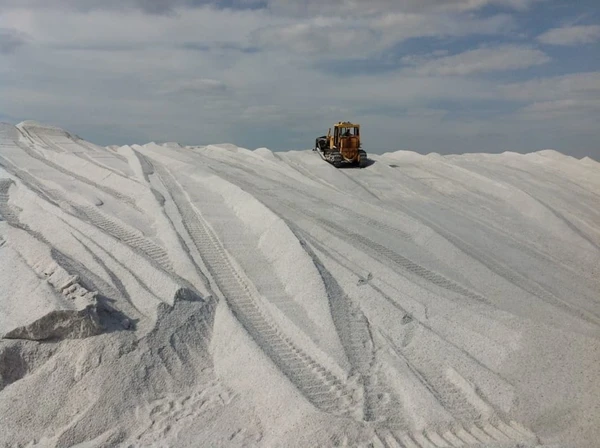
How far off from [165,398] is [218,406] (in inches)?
25.9

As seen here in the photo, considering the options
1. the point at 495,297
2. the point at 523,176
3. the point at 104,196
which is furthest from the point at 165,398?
the point at 523,176

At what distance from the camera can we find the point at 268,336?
291 inches

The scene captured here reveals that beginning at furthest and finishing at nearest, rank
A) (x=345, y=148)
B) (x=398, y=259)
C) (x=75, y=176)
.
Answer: (x=345, y=148) → (x=75, y=176) → (x=398, y=259)

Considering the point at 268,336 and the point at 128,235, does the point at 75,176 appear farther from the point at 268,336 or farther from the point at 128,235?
the point at 268,336

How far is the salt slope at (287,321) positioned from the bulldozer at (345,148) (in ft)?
18.4

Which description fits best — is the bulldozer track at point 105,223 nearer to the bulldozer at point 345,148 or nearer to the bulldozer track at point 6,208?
the bulldozer track at point 6,208

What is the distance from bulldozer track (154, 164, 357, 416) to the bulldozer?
8.89 metres

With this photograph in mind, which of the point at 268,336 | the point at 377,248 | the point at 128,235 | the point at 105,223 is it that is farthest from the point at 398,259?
the point at 105,223

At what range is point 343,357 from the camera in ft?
22.6

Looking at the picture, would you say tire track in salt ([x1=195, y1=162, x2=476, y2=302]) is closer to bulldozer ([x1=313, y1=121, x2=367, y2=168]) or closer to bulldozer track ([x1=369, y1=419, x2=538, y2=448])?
bulldozer track ([x1=369, y1=419, x2=538, y2=448])

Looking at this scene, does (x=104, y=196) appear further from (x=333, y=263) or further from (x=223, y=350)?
(x=223, y=350)

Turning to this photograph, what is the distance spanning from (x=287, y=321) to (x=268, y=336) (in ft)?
1.33

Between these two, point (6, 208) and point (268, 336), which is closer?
point (268, 336)

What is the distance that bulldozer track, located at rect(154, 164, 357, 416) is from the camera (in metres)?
6.14
